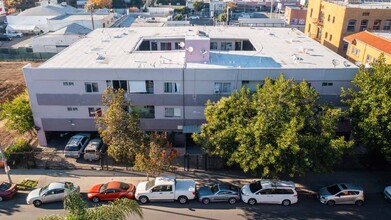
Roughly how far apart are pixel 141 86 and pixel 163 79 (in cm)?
228

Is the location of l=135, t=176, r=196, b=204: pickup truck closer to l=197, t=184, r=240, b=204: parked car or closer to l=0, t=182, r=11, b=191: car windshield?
l=197, t=184, r=240, b=204: parked car

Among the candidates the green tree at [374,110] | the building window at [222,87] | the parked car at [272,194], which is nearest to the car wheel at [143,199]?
the parked car at [272,194]

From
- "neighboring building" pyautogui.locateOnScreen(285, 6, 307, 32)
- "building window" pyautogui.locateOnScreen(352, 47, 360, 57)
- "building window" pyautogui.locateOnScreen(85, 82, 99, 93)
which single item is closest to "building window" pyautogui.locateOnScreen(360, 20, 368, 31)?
"building window" pyautogui.locateOnScreen(352, 47, 360, 57)

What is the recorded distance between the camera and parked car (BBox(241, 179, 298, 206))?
2516 cm

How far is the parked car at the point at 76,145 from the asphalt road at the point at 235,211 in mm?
6306

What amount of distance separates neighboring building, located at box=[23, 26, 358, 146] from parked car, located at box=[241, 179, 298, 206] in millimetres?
9831

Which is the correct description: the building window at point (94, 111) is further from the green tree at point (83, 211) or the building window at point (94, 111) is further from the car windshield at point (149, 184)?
the green tree at point (83, 211)

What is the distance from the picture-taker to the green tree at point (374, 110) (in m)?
25.4

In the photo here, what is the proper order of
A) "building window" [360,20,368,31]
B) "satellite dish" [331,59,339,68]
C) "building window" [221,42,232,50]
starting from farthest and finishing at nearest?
"building window" [360,20,368,31]
"building window" [221,42,232,50]
"satellite dish" [331,59,339,68]

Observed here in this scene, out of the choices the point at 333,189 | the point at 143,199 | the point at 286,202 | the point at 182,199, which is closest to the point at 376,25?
the point at 333,189

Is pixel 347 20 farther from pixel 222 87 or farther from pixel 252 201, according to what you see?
pixel 252 201

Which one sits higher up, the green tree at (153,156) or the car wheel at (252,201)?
the green tree at (153,156)

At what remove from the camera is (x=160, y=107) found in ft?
106

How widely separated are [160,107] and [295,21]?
6369 cm
